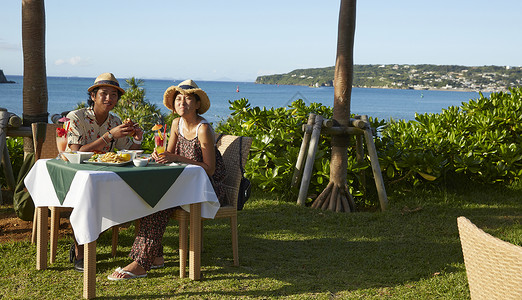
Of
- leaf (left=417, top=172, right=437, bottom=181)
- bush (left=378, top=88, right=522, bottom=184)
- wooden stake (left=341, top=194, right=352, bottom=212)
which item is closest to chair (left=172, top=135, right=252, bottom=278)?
wooden stake (left=341, top=194, right=352, bottom=212)

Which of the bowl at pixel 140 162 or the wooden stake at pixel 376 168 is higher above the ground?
the bowl at pixel 140 162

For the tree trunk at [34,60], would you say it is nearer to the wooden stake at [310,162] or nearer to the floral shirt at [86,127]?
the floral shirt at [86,127]

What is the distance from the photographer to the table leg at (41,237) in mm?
3768

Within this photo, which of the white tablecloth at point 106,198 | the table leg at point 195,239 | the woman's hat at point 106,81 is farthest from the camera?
the woman's hat at point 106,81

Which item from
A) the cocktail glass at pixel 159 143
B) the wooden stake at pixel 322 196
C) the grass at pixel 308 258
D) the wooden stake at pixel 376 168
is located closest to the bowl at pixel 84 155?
the cocktail glass at pixel 159 143

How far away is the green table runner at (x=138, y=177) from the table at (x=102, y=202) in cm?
3

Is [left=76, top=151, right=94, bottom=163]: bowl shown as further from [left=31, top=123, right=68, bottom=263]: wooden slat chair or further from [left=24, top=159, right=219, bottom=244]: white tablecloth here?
[left=31, top=123, right=68, bottom=263]: wooden slat chair

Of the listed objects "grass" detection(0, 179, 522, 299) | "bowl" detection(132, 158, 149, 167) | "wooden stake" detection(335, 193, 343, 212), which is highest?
"bowl" detection(132, 158, 149, 167)

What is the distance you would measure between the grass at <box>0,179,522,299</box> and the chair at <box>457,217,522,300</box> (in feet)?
4.64

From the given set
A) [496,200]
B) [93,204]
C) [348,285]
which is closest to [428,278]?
[348,285]

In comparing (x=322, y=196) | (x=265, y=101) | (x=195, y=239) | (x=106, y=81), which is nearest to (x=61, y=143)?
(x=106, y=81)

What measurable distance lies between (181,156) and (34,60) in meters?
2.53

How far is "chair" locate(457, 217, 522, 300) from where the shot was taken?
1.93 m

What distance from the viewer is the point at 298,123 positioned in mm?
6742
